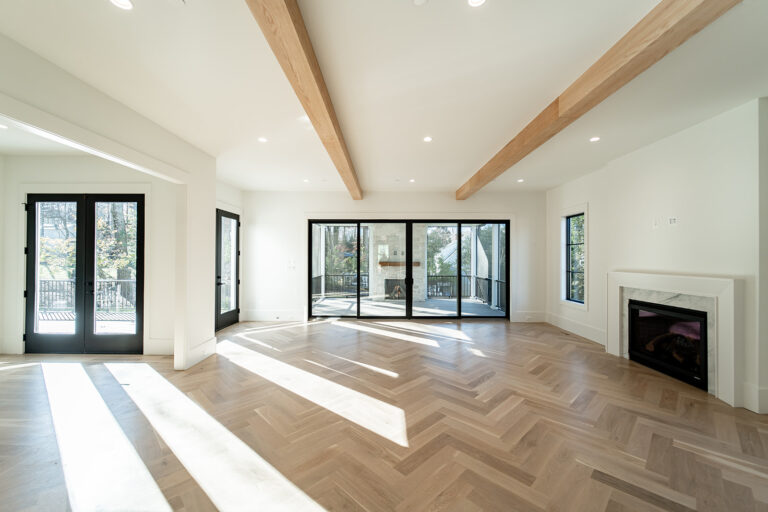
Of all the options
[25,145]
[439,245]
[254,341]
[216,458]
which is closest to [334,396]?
[216,458]

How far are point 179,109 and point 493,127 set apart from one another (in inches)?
129

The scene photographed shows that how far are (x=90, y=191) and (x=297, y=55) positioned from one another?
170 inches

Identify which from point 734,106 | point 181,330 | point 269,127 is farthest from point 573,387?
point 181,330

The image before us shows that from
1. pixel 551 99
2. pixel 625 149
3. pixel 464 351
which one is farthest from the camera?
pixel 464 351

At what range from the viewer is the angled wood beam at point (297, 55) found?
1.41 meters

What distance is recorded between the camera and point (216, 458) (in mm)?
1900

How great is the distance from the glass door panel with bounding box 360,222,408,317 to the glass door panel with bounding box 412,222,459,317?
0.32 meters

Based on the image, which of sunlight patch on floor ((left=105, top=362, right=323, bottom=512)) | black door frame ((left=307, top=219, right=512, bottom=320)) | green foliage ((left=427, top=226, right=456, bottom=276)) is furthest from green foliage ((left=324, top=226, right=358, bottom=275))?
sunlight patch on floor ((left=105, top=362, right=323, bottom=512))

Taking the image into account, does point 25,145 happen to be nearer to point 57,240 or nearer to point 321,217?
point 57,240

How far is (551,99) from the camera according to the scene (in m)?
2.52

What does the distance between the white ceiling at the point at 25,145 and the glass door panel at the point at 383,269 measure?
469 cm

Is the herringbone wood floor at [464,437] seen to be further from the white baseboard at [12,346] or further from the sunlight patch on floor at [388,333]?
the sunlight patch on floor at [388,333]

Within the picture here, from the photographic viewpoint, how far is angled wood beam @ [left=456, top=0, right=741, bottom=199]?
1476mm

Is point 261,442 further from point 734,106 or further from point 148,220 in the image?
point 734,106
